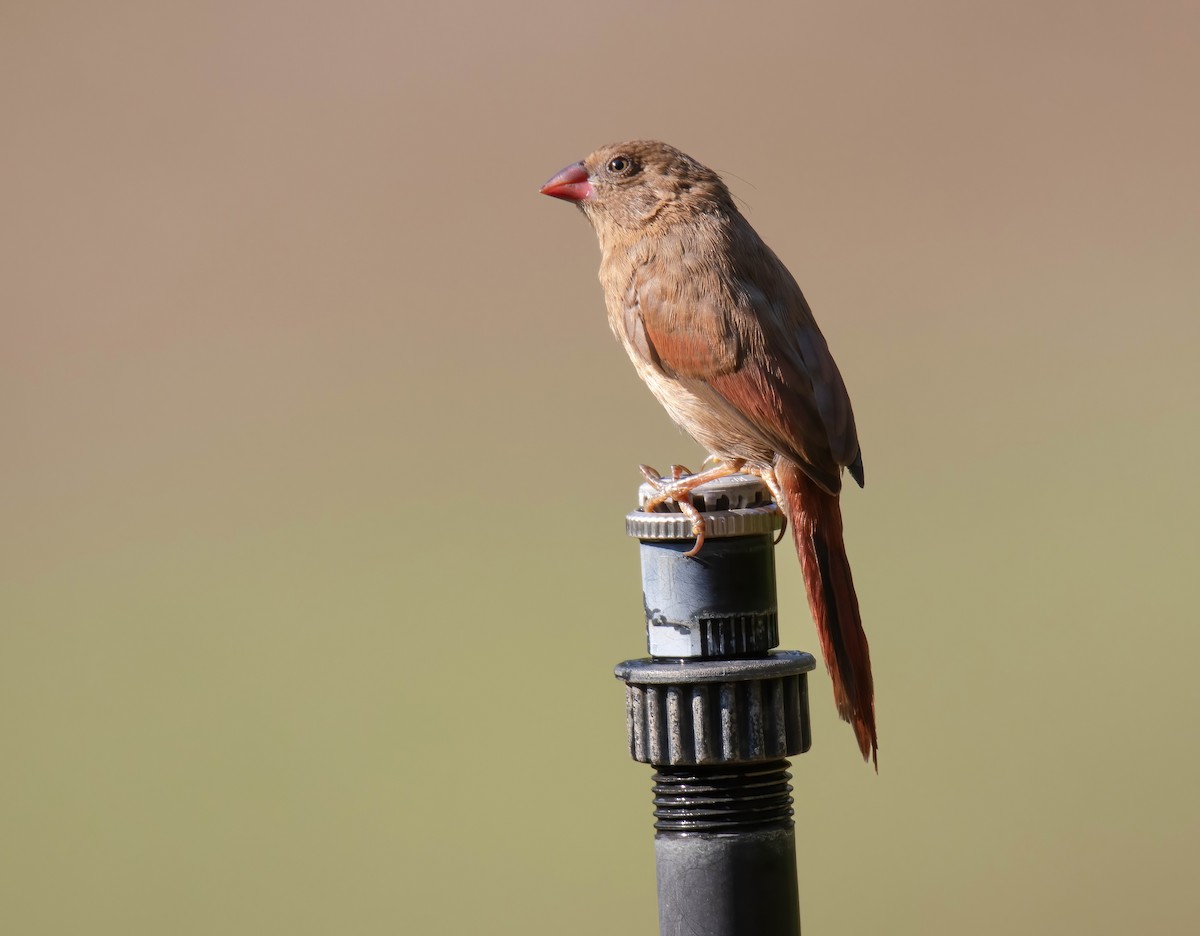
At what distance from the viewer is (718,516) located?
2123 millimetres

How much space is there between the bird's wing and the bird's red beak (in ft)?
1.41

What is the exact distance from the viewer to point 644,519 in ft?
7.04

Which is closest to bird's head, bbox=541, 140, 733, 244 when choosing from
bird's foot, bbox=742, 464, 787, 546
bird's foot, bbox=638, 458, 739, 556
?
bird's foot, bbox=742, 464, 787, 546

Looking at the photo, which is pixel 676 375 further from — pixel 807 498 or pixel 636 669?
pixel 636 669

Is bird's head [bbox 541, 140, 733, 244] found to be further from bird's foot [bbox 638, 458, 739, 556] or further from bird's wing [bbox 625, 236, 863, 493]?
bird's foot [bbox 638, 458, 739, 556]

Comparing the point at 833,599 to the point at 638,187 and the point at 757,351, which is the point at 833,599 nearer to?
the point at 757,351

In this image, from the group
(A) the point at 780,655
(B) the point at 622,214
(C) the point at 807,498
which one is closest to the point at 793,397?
(C) the point at 807,498

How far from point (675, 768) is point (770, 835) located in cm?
16

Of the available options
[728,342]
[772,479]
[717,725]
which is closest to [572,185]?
[728,342]

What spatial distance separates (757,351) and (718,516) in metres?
1.10

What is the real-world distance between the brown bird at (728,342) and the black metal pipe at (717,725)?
21.5 inches

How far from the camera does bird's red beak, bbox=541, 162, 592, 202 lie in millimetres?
3752

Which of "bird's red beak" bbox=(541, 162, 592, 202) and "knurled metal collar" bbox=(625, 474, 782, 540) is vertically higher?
"bird's red beak" bbox=(541, 162, 592, 202)

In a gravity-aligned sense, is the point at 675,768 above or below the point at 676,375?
below
